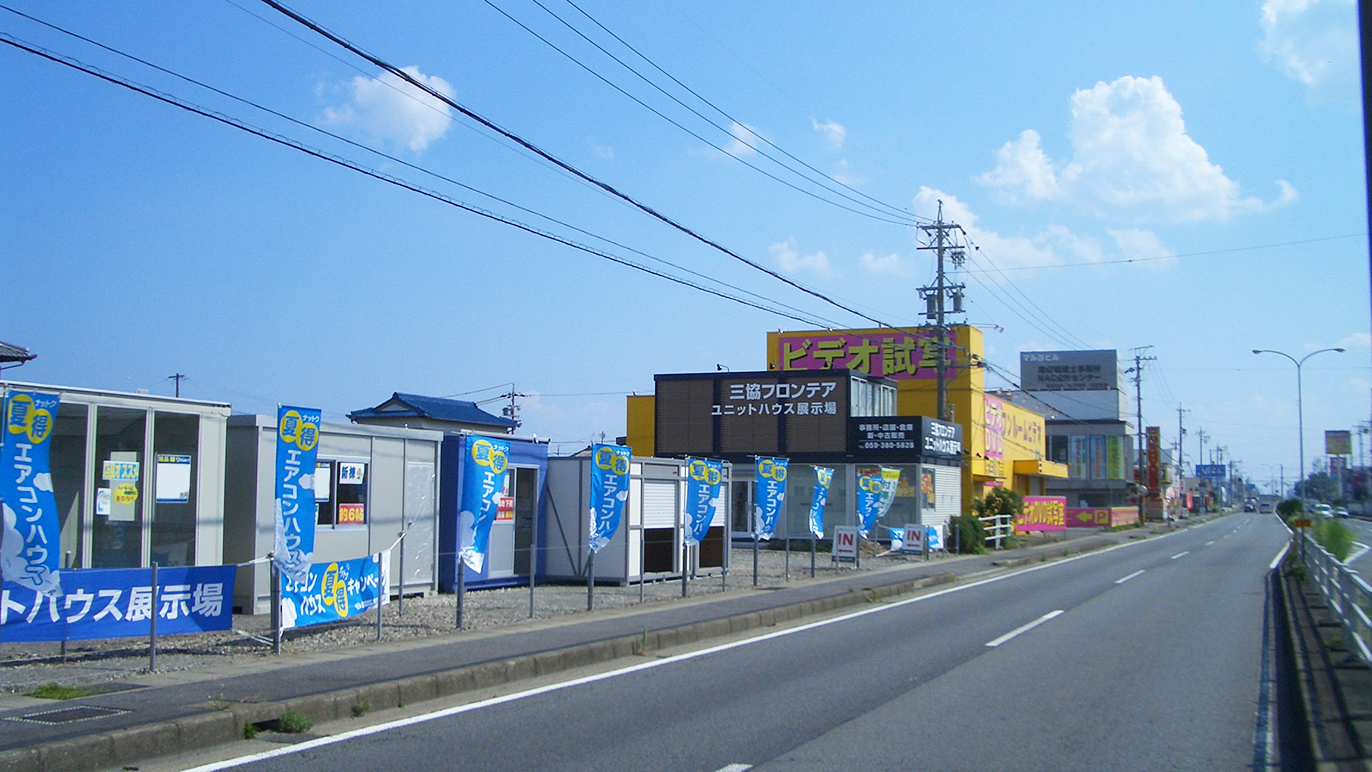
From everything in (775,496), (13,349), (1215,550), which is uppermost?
(13,349)

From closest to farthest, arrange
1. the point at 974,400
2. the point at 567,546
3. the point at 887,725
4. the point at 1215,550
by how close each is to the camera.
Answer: the point at 887,725 < the point at 567,546 < the point at 1215,550 < the point at 974,400

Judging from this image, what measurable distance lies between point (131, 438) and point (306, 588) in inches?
122

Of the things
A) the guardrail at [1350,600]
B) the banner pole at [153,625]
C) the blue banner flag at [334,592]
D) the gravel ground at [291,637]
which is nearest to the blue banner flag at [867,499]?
the gravel ground at [291,637]

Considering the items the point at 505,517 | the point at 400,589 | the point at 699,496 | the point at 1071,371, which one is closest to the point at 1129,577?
the point at 699,496

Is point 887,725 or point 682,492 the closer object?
point 887,725

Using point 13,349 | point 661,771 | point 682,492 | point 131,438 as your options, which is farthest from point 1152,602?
point 13,349

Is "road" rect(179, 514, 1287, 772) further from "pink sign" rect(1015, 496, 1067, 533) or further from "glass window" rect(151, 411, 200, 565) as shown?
"pink sign" rect(1015, 496, 1067, 533)

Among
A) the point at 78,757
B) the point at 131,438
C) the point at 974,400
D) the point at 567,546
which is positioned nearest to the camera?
the point at 78,757

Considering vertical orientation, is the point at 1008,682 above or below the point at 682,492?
below

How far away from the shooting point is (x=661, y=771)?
6.91 m

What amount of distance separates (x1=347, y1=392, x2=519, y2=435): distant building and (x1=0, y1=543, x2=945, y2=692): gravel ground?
12.5 feet

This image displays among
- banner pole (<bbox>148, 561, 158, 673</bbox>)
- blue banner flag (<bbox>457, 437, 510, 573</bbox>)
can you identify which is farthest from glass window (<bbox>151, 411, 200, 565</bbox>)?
blue banner flag (<bbox>457, 437, 510, 573</bbox>)

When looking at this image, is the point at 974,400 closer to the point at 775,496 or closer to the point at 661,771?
the point at 775,496

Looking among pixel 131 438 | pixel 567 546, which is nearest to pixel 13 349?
pixel 131 438
